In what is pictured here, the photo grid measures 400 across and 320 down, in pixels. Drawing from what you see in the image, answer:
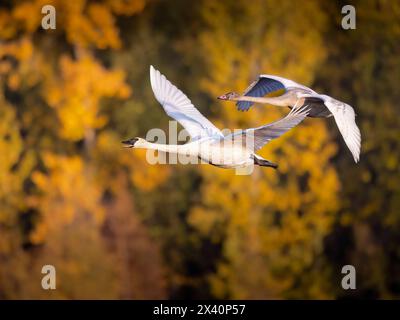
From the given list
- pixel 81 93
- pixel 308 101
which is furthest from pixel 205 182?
pixel 308 101

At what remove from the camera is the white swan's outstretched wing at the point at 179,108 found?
16.1 metres

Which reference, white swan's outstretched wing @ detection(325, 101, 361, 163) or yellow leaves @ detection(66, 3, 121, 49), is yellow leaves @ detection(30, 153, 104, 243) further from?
white swan's outstretched wing @ detection(325, 101, 361, 163)

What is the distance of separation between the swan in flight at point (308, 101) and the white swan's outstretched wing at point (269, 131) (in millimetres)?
627

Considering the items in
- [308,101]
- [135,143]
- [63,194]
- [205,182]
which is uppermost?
[308,101]

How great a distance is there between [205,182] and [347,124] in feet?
37.7

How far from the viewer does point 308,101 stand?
626 inches

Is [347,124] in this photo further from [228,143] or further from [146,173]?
[146,173]

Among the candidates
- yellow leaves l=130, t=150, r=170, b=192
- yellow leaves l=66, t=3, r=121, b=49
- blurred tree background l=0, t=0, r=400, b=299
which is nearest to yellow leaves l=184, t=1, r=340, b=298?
blurred tree background l=0, t=0, r=400, b=299

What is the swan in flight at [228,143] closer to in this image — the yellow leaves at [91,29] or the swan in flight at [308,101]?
the swan in flight at [308,101]

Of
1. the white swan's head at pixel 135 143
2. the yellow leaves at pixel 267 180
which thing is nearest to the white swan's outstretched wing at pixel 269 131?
the white swan's head at pixel 135 143

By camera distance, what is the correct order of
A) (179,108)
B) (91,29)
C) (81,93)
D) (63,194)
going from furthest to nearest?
(91,29)
(81,93)
(63,194)
(179,108)

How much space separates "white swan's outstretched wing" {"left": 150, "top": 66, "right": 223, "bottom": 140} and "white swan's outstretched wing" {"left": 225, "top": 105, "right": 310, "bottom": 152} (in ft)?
4.00

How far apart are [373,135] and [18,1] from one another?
8821 millimetres

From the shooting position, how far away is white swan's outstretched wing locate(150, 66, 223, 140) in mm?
16062
